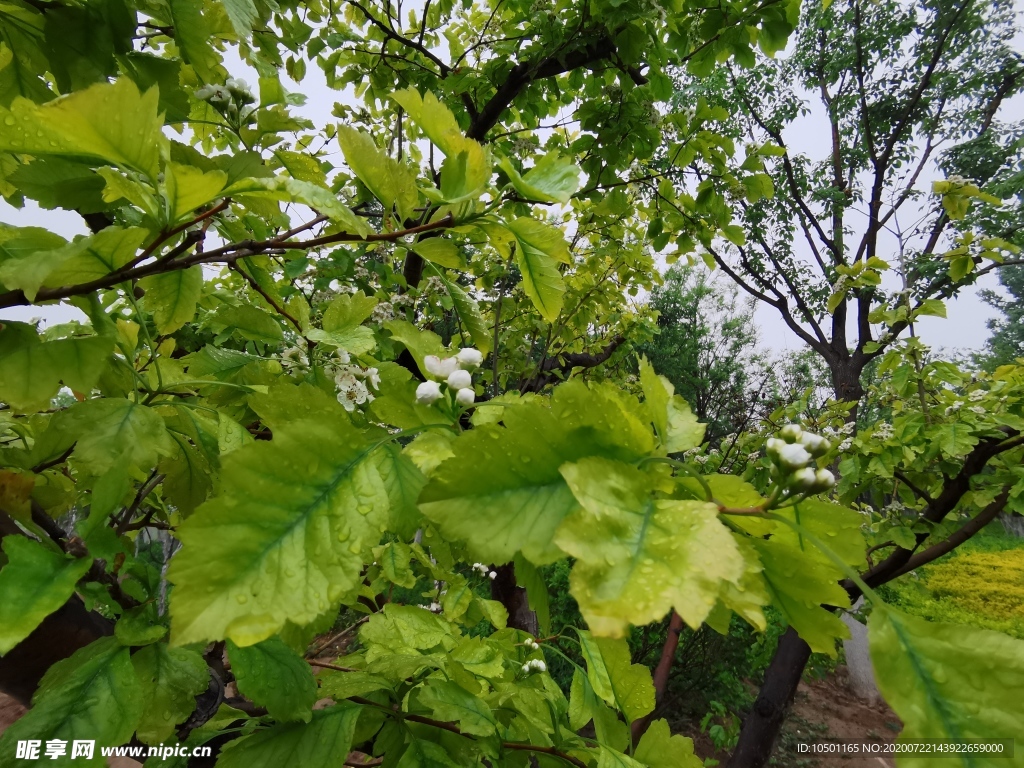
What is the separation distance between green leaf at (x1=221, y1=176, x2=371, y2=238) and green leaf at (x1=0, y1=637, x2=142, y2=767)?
626 millimetres

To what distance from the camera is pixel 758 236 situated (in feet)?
22.4

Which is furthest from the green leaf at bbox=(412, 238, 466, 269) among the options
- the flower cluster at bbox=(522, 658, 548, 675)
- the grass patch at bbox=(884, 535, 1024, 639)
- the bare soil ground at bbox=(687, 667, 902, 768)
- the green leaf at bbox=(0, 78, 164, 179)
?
the grass patch at bbox=(884, 535, 1024, 639)

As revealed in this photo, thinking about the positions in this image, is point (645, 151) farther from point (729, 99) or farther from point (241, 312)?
point (729, 99)

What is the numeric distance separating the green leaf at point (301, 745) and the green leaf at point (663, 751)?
0.53 meters

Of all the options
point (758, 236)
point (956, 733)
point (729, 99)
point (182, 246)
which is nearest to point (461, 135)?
point (182, 246)

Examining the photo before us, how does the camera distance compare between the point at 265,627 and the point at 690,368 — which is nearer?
the point at 265,627

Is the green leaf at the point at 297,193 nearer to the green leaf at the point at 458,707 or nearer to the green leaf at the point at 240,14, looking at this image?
the green leaf at the point at 240,14

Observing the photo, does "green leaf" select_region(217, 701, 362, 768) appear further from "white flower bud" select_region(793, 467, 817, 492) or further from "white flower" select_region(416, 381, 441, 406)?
"white flower bud" select_region(793, 467, 817, 492)

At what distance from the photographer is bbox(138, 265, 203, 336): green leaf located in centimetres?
72

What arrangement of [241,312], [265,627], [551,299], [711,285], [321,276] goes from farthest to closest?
[711,285], [321,276], [241,312], [551,299], [265,627]

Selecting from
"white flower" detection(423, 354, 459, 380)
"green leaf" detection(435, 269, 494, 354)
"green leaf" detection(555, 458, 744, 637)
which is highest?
"green leaf" detection(435, 269, 494, 354)

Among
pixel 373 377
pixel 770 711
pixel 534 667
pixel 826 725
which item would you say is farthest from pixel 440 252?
pixel 826 725

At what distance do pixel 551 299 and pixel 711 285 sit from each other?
12724mm

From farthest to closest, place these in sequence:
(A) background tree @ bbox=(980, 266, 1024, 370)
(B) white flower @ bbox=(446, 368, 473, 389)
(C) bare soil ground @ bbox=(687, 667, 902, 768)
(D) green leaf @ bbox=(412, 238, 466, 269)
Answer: (A) background tree @ bbox=(980, 266, 1024, 370) → (C) bare soil ground @ bbox=(687, 667, 902, 768) → (D) green leaf @ bbox=(412, 238, 466, 269) → (B) white flower @ bbox=(446, 368, 473, 389)
